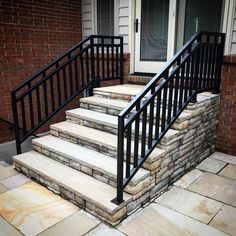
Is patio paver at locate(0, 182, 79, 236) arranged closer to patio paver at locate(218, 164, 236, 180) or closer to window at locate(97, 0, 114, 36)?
patio paver at locate(218, 164, 236, 180)

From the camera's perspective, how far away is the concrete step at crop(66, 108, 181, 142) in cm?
302

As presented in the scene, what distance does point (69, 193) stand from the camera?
251 cm

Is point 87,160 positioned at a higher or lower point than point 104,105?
lower

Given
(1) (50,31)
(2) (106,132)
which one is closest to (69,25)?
(1) (50,31)

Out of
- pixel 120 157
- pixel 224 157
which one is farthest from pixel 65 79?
pixel 224 157

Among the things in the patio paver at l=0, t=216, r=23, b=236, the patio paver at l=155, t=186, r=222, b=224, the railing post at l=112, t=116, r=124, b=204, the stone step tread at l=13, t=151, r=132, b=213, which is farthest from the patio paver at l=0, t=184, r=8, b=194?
the patio paver at l=155, t=186, r=222, b=224

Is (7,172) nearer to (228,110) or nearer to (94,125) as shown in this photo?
(94,125)

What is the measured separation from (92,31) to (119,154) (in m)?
3.47

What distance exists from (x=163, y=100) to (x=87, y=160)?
39.0 inches

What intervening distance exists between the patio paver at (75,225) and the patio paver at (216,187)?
1155 mm

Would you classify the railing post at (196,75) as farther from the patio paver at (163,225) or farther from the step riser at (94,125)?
the patio paver at (163,225)

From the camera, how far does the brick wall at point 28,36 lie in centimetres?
407

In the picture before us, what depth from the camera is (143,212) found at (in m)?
2.38

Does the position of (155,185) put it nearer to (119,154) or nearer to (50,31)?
(119,154)
